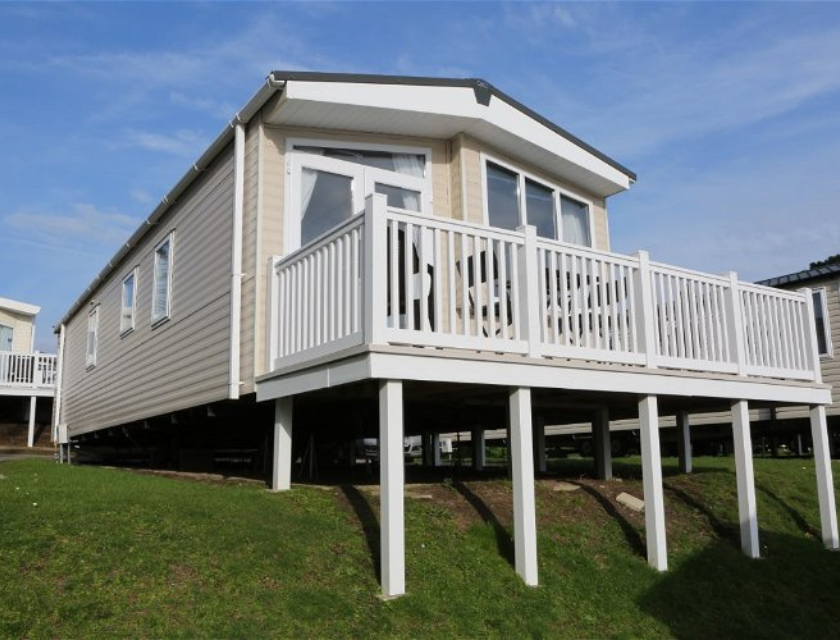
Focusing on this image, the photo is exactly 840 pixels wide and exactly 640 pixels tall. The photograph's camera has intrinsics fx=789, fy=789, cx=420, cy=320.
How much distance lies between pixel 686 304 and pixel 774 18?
3855 millimetres

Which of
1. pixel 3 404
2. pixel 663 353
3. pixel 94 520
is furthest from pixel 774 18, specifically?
pixel 3 404

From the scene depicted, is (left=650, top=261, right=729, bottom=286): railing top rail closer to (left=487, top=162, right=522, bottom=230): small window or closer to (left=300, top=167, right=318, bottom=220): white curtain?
(left=487, top=162, right=522, bottom=230): small window

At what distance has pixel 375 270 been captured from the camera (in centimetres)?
633

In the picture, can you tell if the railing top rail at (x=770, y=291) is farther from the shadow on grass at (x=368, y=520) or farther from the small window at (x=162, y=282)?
the small window at (x=162, y=282)

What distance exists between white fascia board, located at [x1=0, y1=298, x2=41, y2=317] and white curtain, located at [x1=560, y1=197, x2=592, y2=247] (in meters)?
26.0

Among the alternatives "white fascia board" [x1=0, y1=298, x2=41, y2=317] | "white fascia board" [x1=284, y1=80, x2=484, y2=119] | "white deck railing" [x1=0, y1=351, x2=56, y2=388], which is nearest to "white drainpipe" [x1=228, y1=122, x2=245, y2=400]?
"white fascia board" [x1=284, y1=80, x2=484, y2=119]

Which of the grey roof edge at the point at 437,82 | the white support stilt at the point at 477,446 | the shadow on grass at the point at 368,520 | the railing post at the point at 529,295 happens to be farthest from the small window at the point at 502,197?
the white support stilt at the point at 477,446

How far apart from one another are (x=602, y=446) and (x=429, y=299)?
10.8 feet

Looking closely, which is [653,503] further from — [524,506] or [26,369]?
[26,369]

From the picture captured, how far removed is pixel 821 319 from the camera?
17.8 meters

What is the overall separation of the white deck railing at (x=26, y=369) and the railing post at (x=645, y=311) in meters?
23.3

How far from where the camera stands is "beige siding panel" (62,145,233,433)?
31.1ft

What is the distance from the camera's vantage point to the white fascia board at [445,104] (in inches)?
335

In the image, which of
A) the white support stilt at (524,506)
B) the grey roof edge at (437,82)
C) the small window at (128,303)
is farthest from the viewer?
the small window at (128,303)
